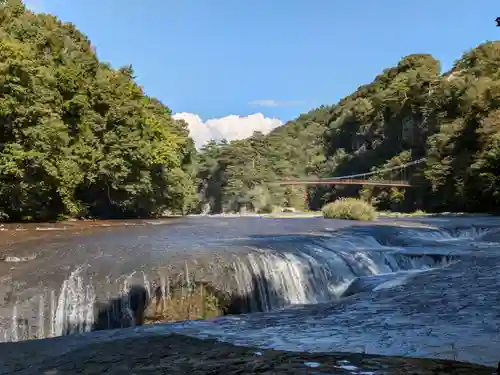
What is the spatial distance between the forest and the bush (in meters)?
12.1

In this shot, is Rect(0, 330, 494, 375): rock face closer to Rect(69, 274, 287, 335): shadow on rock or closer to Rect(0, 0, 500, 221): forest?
Rect(69, 274, 287, 335): shadow on rock

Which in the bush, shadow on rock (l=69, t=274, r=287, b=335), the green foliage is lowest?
shadow on rock (l=69, t=274, r=287, b=335)

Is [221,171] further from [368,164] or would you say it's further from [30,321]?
[30,321]

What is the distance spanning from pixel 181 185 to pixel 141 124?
6.82 m

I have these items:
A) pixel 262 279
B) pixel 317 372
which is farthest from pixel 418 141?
pixel 317 372

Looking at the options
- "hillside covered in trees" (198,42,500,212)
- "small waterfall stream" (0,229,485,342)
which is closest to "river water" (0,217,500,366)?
"small waterfall stream" (0,229,485,342)

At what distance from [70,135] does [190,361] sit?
2738 centimetres

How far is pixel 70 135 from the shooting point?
31.3 m

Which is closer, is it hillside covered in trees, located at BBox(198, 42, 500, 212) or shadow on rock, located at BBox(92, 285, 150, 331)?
shadow on rock, located at BBox(92, 285, 150, 331)

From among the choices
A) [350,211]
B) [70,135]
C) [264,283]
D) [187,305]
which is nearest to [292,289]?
[264,283]

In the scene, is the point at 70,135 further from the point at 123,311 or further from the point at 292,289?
the point at 123,311

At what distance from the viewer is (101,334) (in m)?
9.02

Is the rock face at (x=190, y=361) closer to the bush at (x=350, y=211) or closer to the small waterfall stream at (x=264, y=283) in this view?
the small waterfall stream at (x=264, y=283)

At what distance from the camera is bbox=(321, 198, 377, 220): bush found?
110 feet
